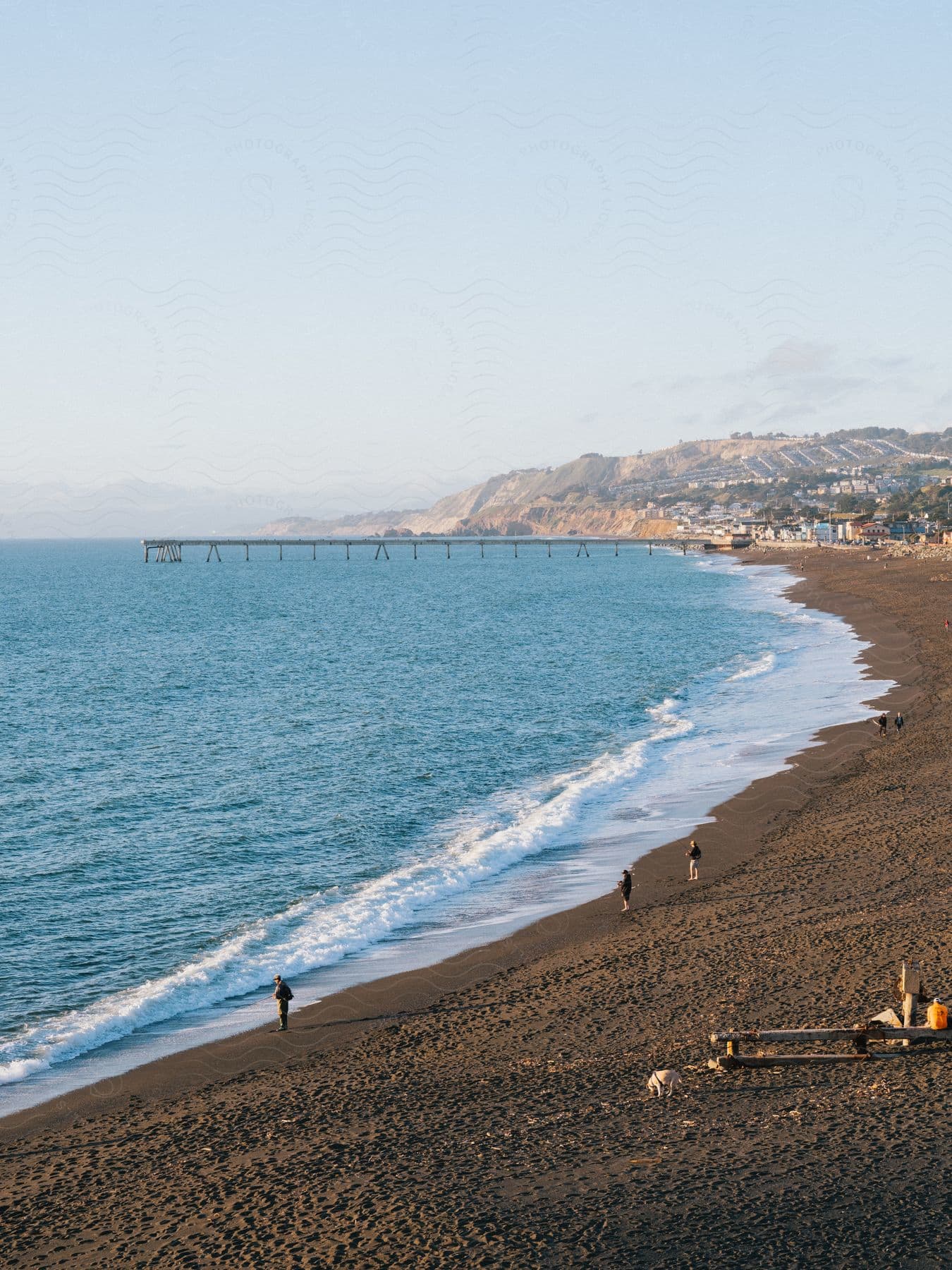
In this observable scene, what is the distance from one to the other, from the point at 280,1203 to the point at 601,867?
686 inches

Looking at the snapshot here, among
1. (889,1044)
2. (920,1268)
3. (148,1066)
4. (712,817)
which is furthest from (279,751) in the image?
(920,1268)

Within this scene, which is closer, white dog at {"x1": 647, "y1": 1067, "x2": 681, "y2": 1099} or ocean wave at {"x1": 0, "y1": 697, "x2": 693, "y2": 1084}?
white dog at {"x1": 647, "y1": 1067, "x2": 681, "y2": 1099}

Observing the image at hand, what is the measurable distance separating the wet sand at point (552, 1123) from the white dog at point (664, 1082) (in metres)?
0.29

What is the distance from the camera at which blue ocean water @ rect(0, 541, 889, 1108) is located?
79.8 feet

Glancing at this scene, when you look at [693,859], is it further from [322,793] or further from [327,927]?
[322,793]

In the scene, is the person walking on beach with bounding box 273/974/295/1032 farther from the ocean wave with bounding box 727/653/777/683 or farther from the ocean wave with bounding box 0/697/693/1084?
the ocean wave with bounding box 727/653/777/683

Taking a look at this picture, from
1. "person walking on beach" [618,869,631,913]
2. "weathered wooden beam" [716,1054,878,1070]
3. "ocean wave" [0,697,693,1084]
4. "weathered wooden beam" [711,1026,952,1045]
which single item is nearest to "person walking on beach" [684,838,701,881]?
"person walking on beach" [618,869,631,913]

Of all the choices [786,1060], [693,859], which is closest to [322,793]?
[693,859]

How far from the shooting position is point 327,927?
87.4ft

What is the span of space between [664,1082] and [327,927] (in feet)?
38.8

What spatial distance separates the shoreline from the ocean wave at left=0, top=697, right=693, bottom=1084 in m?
1.80

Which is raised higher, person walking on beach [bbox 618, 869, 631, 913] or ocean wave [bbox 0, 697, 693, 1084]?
person walking on beach [bbox 618, 869, 631, 913]

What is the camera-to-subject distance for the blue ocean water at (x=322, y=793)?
2431 cm

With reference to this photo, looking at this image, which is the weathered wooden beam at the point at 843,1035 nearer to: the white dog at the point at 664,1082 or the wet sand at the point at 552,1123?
the wet sand at the point at 552,1123
